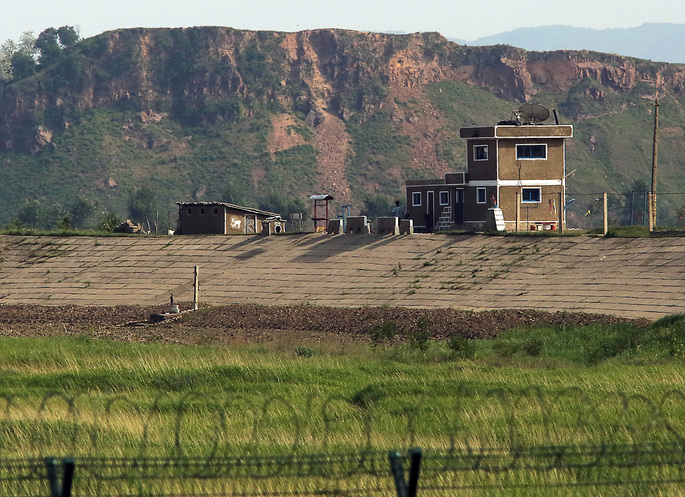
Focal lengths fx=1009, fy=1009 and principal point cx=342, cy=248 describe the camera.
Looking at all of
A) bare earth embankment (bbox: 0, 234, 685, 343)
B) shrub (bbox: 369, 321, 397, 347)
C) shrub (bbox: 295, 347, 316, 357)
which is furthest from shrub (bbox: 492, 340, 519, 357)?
shrub (bbox: 295, 347, 316, 357)

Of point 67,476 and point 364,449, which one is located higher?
point 67,476

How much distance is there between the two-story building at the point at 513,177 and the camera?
61531 mm

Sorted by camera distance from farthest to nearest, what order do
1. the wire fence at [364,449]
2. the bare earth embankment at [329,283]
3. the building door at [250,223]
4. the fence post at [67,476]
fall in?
the building door at [250,223]
the bare earth embankment at [329,283]
the wire fence at [364,449]
the fence post at [67,476]

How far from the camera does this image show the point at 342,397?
19.5 m

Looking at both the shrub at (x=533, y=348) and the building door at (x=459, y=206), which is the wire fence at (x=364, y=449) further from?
the building door at (x=459, y=206)

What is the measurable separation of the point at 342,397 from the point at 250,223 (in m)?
50.3

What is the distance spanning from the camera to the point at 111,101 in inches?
7648

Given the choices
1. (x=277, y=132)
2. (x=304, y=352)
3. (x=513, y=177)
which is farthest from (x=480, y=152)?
(x=277, y=132)

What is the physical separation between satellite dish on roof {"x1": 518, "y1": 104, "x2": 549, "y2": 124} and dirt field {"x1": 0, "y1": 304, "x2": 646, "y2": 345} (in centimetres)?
2934

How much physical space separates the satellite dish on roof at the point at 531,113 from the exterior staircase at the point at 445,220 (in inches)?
317

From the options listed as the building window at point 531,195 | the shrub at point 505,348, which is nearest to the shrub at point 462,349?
the shrub at point 505,348

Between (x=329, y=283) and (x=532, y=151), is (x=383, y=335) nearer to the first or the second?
(x=329, y=283)

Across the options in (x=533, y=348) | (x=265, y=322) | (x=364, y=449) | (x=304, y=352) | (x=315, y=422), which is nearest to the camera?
(x=364, y=449)

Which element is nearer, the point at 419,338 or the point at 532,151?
the point at 419,338
